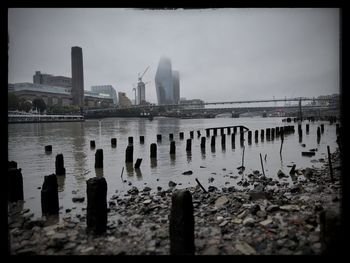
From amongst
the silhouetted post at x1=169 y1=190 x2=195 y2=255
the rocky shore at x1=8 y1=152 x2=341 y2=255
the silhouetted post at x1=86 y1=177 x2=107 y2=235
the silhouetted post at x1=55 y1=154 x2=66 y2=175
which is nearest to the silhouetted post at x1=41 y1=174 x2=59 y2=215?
the rocky shore at x1=8 y1=152 x2=341 y2=255

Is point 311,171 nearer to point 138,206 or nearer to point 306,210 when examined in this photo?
point 306,210

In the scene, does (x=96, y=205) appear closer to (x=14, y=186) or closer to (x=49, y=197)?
(x=49, y=197)

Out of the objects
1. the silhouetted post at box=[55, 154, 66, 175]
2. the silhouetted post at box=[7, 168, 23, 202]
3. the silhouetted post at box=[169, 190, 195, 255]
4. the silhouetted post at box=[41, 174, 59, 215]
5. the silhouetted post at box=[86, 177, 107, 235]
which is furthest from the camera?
the silhouetted post at box=[55, 154, 66, 175]

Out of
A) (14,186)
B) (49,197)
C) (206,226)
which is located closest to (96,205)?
(49,197)

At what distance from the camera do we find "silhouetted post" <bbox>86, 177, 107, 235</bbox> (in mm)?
5043

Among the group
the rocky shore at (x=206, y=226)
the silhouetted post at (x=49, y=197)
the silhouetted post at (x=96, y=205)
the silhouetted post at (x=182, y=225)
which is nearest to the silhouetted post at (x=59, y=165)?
the rocky shore at (x=206, y=226)

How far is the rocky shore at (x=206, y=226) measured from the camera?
4.38 meters

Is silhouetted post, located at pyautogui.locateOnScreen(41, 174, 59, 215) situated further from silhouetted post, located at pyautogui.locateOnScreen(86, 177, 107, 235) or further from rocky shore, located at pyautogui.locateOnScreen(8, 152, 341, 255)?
silhouetted post, located at pyautogui.locateOnScreen(86, 177, 107, 235)

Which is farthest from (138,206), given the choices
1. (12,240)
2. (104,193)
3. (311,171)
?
(311,171)

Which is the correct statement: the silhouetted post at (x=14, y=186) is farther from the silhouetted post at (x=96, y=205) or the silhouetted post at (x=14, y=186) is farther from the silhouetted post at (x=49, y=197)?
the silhouetted post at (x=96, y=205)

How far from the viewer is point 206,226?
540 cm

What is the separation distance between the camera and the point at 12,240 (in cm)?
486

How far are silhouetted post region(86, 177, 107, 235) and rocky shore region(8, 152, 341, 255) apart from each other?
179 millimetres
